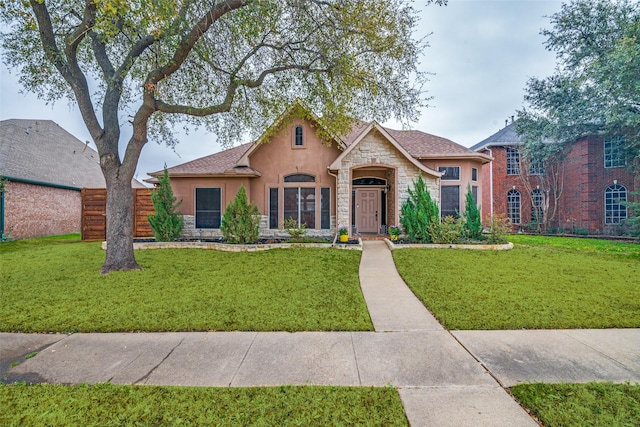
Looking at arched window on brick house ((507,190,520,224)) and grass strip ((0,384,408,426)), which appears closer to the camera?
grass strip ((0,384,408,426))

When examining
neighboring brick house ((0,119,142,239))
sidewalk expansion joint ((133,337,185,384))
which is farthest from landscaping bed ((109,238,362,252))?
sidewalk expansion joint ((133,337,185,384))

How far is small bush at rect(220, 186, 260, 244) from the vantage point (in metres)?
10.8

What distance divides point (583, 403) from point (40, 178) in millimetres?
22744

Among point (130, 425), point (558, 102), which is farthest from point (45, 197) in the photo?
point (558, 102)

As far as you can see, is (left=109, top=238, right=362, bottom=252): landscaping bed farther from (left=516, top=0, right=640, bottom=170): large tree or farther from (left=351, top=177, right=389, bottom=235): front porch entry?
(left=516, top=0, right=640, bottom=170): large tree

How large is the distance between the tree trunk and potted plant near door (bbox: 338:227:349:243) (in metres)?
6.57

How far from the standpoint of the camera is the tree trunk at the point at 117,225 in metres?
7.47

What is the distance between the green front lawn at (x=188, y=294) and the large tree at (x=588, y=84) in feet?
53.1

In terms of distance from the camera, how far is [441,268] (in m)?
7.62

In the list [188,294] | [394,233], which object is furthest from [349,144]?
[188,294]

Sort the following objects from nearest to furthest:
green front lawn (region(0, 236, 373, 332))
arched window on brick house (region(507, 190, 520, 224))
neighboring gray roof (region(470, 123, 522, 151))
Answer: green front lawn (region(0, 236, 373, 332)) < neighboring gray roof (region(470, 123, 522, 151)) < arched window on brick house (region(507, 190, 520, 224))

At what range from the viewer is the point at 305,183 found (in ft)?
43.0

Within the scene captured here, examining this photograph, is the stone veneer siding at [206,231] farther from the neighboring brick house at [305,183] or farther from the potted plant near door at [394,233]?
the potted plant near door at [394,233]

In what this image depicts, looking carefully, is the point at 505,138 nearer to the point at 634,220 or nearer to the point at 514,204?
the point at 514,204
